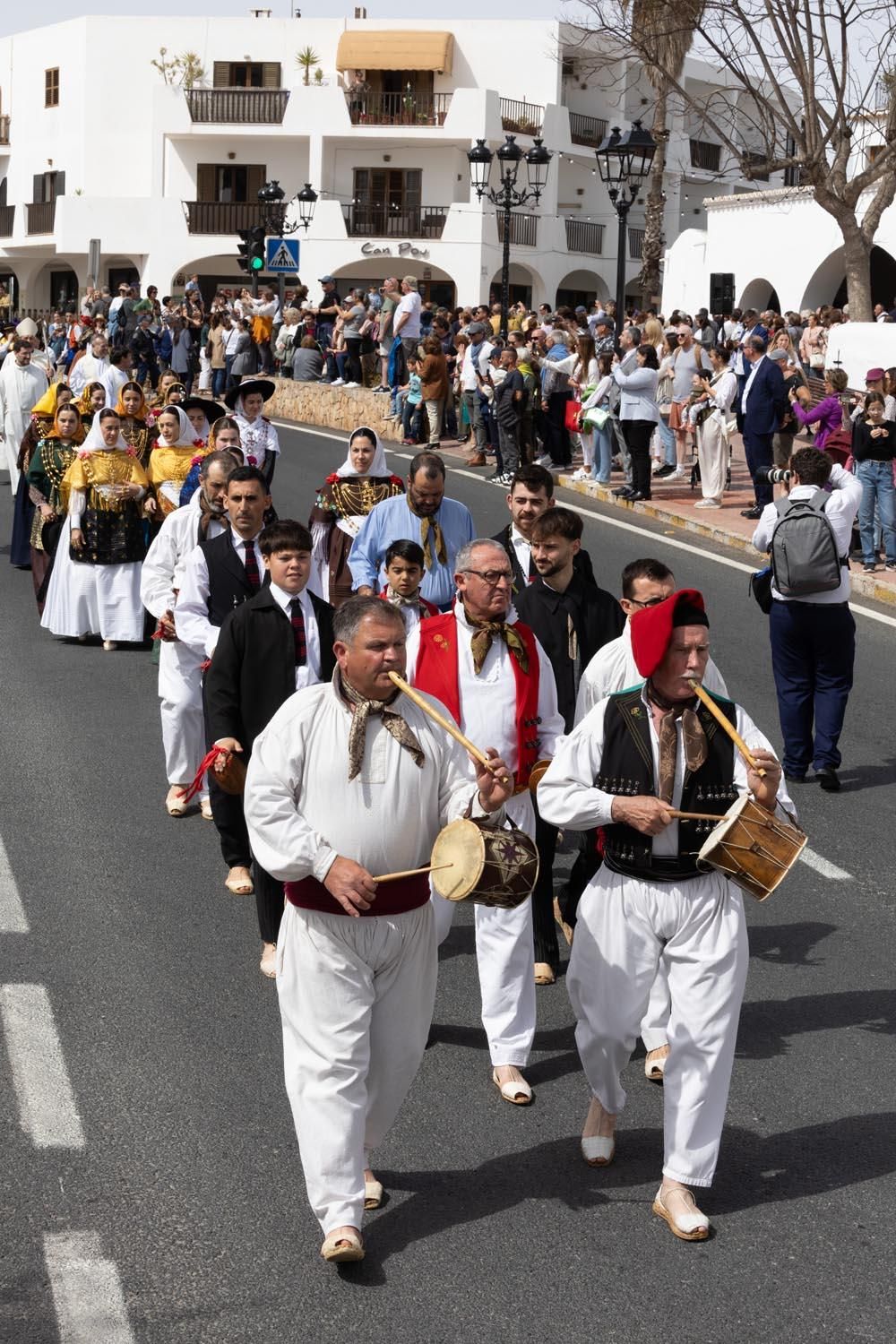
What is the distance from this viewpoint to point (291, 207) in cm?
5734

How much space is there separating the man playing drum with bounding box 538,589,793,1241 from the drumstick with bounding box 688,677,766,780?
0.07 ft

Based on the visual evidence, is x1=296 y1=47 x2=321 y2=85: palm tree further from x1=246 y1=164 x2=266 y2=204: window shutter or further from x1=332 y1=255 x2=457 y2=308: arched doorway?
x1=332 y1=255 x2=457 y2=308: arched doorway

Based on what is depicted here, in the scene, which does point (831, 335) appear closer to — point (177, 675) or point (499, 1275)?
point (177, 675)

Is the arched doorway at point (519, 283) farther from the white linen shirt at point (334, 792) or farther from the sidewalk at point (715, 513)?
the white linen shirt at point (334, 792)

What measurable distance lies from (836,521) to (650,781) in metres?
5.42

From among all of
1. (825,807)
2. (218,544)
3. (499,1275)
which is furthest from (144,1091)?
(825,807)

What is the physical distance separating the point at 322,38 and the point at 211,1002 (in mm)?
55489

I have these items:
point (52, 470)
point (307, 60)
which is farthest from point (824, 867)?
point (307, 60)

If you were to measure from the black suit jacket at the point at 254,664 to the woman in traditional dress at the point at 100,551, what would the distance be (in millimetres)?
6793

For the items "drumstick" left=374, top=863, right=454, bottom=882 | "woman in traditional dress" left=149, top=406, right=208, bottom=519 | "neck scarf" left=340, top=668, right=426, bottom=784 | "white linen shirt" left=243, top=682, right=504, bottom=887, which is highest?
"woman in traditional dress" left=149, top=406, right=208, bottom=519

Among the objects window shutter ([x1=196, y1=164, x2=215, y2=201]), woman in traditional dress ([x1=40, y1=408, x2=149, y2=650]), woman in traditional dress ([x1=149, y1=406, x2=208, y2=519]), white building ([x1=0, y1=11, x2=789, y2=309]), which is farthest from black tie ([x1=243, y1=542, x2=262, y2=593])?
window shutter ([x1=196, y1=164, x2=215, y2=201])

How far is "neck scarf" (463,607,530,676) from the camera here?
684cm

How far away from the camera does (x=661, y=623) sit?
18.0 feet

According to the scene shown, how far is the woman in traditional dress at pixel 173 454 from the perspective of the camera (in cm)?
1346
